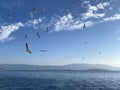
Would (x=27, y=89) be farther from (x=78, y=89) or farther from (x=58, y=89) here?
(x=78, y=89)

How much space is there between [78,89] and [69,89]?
8.74ft

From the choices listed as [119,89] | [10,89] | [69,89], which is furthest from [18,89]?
[119,89]

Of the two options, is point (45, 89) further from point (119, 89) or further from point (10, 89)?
point (119, 89)

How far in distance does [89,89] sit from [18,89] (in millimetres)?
19966

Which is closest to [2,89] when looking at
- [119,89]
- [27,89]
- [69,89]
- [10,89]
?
[10,89]

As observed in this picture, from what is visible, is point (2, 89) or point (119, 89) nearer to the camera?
point (2, 89)

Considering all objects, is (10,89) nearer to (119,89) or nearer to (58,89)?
(58,89)

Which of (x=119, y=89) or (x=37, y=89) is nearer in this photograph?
(x=37, y=89)

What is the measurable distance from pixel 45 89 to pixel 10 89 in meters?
9.64

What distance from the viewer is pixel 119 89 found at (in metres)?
72.7

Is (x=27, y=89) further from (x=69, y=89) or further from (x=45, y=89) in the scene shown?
(x=69, y=89)

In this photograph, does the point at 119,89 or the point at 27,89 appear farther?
the point at 119,89

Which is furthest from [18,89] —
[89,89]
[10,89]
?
[89,89]

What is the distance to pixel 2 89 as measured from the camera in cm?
6431
